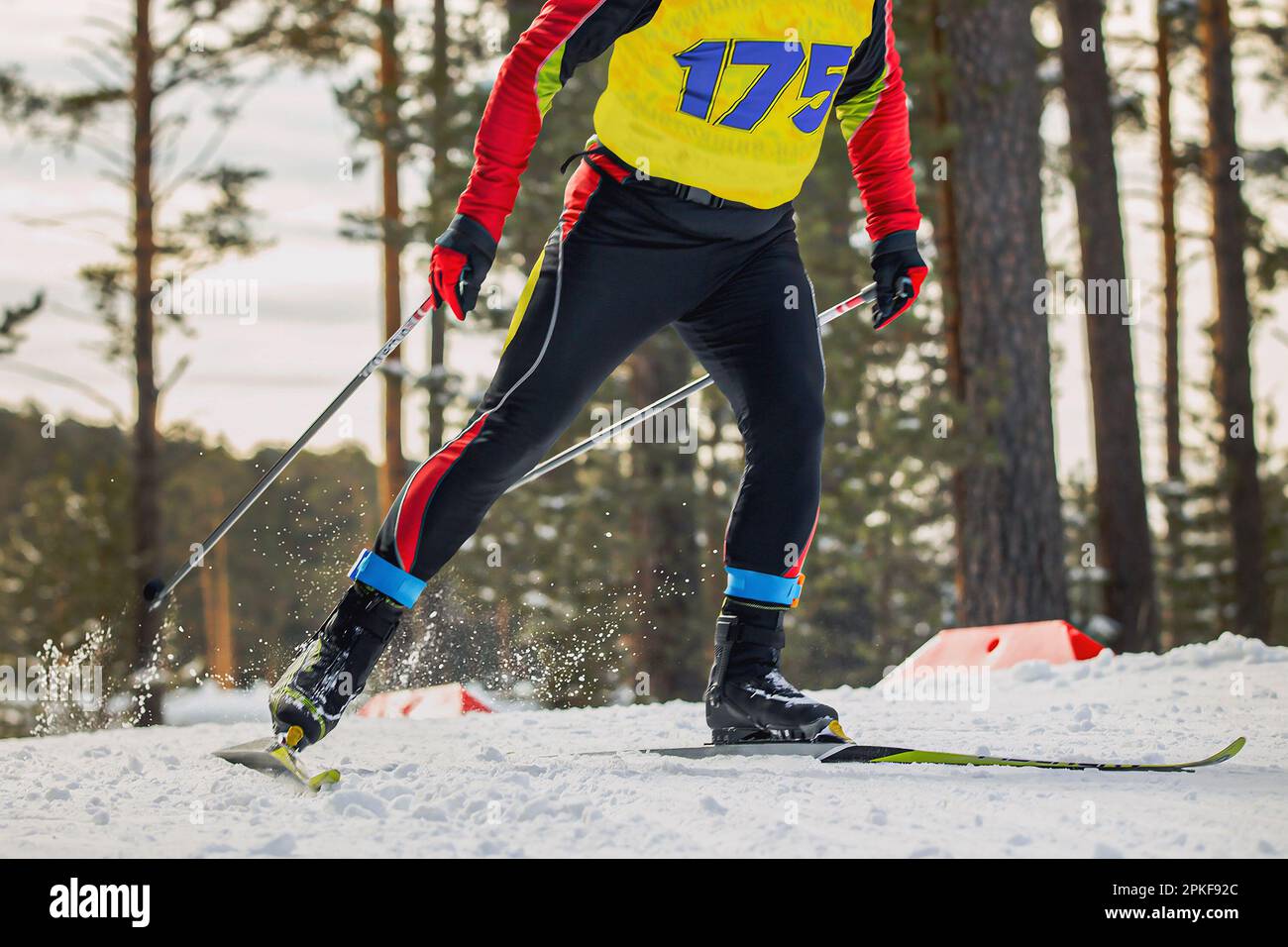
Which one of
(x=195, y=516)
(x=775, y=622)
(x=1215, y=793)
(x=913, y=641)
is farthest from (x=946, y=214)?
(x=195, y=516)

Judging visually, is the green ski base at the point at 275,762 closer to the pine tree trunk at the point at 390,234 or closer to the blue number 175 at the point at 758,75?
the blue number 175 at the point at 758,75

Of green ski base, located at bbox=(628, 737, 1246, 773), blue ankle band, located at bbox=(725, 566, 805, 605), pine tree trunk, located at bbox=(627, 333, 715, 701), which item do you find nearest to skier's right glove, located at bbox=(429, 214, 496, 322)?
blue ankle band, located at bbox=(725, 566, 805, 605)

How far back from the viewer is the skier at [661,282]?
301 cm

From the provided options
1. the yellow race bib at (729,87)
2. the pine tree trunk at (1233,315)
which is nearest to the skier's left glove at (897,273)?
the yellow race bib at (729,87)

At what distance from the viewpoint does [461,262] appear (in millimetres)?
3008

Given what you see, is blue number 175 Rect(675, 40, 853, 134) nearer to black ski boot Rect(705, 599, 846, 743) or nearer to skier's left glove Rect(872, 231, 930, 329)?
skier's left glove Rect(872, 231, 930, 329)

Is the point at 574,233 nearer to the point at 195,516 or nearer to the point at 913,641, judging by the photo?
the point at 913,641

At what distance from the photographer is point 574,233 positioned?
3.13 metres

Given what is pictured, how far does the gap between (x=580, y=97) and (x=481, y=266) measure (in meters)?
9.15

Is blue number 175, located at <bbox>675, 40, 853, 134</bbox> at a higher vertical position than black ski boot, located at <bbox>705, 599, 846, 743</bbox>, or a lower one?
higher

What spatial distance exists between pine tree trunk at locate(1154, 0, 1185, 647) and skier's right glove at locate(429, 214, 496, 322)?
632 inches

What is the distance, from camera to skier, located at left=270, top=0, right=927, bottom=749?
301 cm

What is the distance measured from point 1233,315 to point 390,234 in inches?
376

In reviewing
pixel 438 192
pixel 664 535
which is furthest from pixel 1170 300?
pixel 438 192
